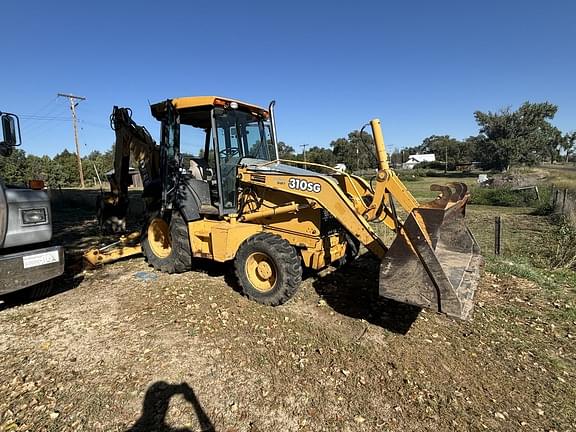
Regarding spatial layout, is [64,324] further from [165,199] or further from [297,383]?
[297,383]

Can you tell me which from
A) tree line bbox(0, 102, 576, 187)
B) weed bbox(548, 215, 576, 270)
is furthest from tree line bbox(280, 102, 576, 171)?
weed bbox(548, 215, 576, 270)

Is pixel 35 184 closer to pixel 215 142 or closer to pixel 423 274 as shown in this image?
pixel 215 142

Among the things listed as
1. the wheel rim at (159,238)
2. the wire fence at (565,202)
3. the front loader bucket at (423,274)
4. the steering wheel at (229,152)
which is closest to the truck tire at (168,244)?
the wheel rim at (159,238)

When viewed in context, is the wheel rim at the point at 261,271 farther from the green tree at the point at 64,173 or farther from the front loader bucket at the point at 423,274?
the green tree at the point at 64,173

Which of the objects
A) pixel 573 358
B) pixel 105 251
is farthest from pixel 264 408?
pixel 105 251

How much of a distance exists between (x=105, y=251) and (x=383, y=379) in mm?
5559

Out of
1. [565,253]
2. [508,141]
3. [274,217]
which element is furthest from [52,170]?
[508,141]

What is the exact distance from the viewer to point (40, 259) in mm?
4277

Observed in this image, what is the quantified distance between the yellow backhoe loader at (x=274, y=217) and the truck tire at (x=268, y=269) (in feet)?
0.05

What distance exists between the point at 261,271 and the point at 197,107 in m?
2.67

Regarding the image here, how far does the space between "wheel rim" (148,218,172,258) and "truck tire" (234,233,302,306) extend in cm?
199

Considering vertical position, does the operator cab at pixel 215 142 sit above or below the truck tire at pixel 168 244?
above

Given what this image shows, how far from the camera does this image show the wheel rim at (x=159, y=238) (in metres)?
6.54

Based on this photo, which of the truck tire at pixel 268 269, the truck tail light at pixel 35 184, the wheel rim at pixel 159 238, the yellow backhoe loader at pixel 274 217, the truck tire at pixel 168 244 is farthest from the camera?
the wheel rim at pixel 159 238
